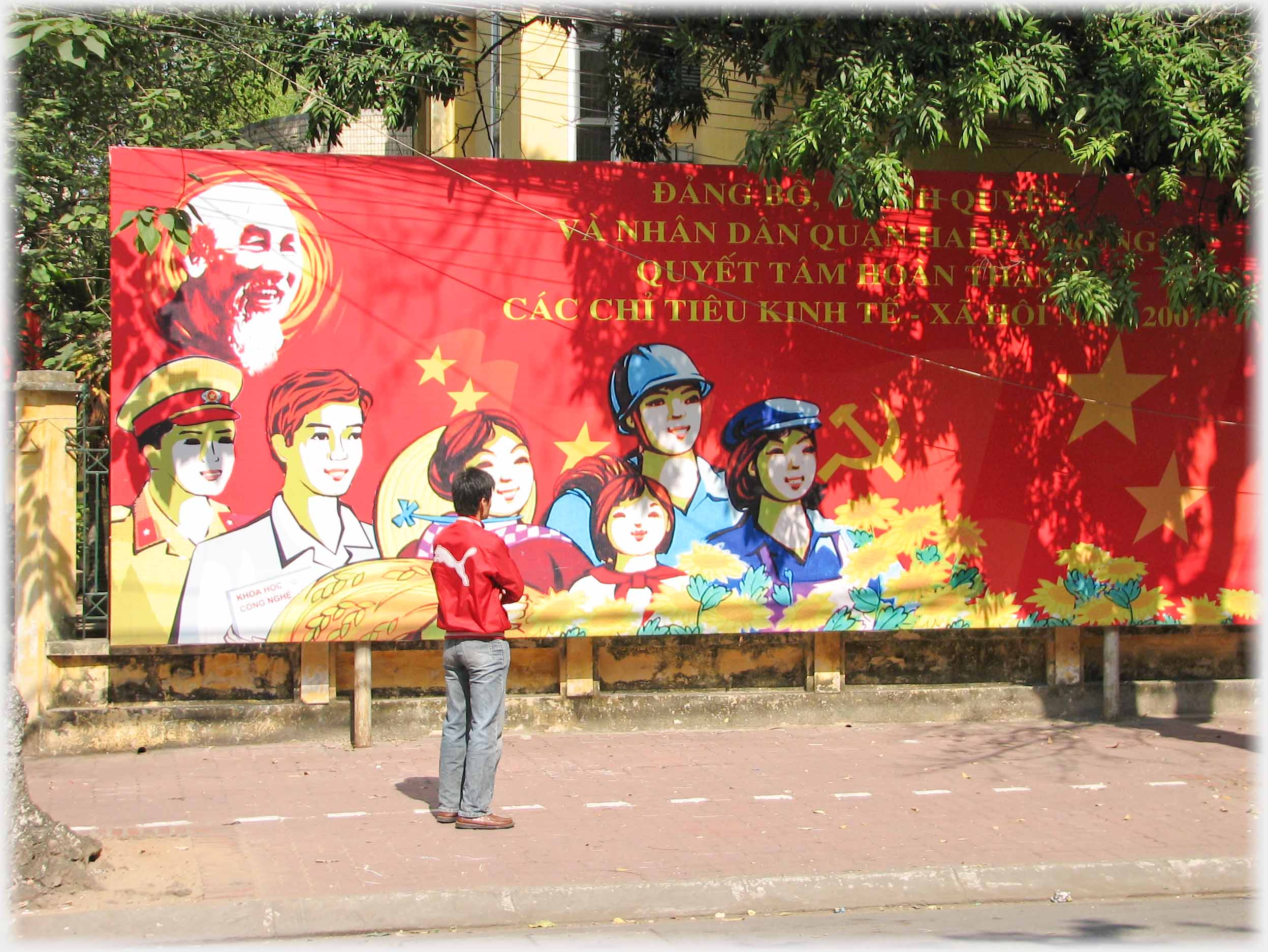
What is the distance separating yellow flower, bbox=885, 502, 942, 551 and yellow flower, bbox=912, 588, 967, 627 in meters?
0.37

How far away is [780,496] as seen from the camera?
8.88 m

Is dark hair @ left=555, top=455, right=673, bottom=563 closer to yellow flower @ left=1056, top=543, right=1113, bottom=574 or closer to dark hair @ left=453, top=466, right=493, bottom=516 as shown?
dark hair @ left=453, top=466, right=493, bottom=516

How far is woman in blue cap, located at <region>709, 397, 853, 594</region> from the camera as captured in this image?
8828 mm

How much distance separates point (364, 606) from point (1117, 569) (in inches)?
206

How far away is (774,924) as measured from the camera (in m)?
5.51

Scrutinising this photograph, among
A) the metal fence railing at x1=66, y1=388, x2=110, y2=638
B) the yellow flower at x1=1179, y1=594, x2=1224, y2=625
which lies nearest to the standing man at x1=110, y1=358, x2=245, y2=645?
the metal fence railing at x1=66, y1=388, x2=110, y2=638

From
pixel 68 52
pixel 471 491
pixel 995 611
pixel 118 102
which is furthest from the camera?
pixel 118 102

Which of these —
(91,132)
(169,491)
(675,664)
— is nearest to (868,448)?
(675,664)

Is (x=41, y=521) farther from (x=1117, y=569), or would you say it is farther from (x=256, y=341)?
(x=1117, y=569)

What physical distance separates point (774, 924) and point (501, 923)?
1144mm

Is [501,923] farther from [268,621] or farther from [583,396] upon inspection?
[583,396]

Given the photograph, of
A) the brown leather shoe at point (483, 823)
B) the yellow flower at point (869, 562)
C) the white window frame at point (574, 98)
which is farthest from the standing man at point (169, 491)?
the white window frame at point (574, 98)

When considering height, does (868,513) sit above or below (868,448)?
below

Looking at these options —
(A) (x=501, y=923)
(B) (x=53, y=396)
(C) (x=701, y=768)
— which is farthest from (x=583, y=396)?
(A) (x=501, y=923)
